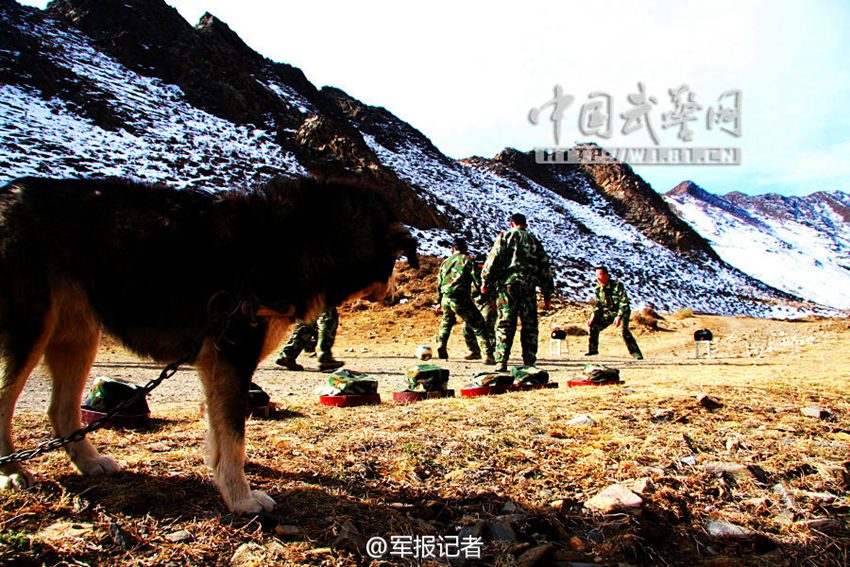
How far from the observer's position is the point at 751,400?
5.32 metres

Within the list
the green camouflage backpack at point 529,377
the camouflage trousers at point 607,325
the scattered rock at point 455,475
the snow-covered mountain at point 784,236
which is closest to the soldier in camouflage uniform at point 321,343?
the green camouflage backpack at point 529,377

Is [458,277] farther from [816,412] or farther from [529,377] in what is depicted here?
[816,412]

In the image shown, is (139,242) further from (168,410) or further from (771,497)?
(771,497)

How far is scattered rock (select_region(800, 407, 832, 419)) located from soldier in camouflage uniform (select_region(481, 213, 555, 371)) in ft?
19.0

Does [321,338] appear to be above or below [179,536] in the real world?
above

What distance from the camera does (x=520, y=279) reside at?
10.7 m

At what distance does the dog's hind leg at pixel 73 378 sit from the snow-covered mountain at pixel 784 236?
251 feet

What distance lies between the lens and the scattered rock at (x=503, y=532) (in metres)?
2.50

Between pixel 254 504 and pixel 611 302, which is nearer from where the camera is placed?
pixel 254 504

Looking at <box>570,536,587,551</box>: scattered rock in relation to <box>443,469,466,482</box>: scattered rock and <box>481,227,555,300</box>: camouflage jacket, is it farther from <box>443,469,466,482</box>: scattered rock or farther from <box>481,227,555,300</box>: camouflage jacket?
<box>481,227,555,300</box>: camouflage jacket

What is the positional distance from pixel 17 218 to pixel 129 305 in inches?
29.4

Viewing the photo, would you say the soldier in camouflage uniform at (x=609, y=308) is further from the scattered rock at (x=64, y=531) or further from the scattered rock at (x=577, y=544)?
the scattered rock at (x=64, y=531)

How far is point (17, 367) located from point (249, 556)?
1.64m

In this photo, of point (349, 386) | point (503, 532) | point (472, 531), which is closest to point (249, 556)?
point (472, 531)
